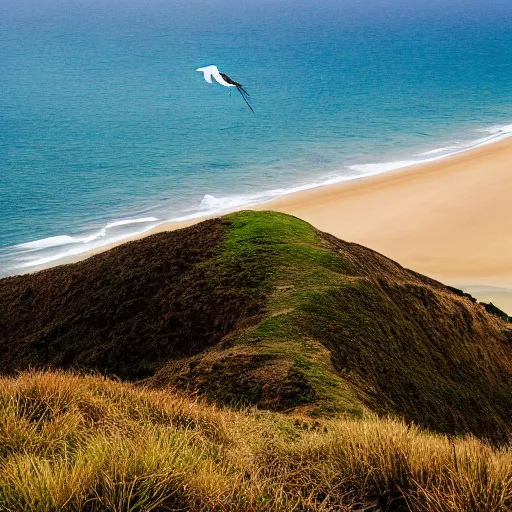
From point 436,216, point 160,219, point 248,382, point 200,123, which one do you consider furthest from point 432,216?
point 200,123

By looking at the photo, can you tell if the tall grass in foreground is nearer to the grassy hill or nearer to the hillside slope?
the grassy hill

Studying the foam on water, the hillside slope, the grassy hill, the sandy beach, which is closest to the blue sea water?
the foam on water

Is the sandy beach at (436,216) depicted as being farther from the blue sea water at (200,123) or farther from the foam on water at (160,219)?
the blue sea water at (200,123)

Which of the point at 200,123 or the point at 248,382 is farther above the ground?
the point at 200,123

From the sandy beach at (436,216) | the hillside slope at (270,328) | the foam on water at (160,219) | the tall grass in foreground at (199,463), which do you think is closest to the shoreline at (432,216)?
the sandy beach at (436,216)

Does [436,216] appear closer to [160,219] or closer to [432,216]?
[432,216]

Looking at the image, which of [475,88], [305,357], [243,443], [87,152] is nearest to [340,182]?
[87,152]

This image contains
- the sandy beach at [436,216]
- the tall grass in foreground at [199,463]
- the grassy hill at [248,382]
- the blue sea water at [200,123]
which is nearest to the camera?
the tall grass in foreground at [199,463]
